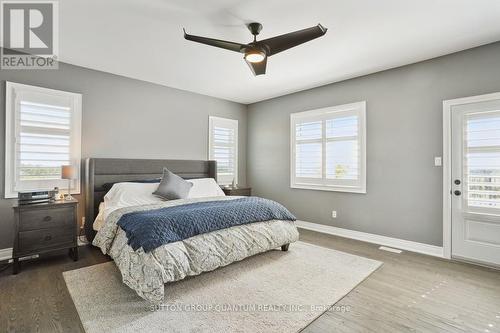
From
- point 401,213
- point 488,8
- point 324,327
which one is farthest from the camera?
point 401,213

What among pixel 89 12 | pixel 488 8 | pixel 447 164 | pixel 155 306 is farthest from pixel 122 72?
pixel 447 164

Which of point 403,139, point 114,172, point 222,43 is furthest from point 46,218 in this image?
point 403,139

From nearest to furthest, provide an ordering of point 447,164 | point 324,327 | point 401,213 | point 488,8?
point 324,327 < point 488,8 < point 447,164 < point 401,213

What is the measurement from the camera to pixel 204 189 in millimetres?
4582

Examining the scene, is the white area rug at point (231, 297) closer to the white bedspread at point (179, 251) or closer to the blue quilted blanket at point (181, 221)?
the white bedspread at point (179, 251)

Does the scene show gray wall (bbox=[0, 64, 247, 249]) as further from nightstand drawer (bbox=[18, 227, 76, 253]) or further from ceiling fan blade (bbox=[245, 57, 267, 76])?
ceiling fan blade (bbox=[245, 57, 267, 76])

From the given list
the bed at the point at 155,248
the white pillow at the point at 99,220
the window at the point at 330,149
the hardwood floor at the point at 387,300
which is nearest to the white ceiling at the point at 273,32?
the window at the point at 330,149

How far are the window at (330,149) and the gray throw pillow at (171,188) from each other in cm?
234

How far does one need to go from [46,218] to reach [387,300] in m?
3.89

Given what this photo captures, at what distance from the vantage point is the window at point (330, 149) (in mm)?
4395

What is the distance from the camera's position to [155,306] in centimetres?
224

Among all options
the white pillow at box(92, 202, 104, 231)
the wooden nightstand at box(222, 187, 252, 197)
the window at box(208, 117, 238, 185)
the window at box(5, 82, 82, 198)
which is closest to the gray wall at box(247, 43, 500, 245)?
the wooden nightstand at box(222, 187, 252, 197)

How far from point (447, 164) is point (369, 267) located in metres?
1.76

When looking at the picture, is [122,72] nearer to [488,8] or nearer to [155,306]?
[155,306]
